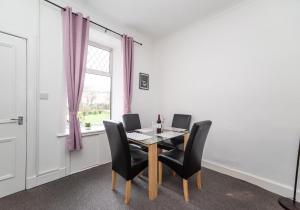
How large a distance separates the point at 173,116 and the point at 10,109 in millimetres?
2775

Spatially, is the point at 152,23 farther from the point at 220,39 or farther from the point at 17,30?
the point at 17,30

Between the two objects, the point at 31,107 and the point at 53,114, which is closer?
the point at 31,107

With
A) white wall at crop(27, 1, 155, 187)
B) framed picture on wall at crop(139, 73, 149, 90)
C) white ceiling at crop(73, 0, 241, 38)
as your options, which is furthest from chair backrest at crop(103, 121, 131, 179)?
white ceiling at crop(73, 0, 241, 38)

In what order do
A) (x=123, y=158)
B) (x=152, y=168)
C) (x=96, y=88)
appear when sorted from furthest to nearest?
(x=96, y=88) < (x=152, y=168) < (x=123, y=158)

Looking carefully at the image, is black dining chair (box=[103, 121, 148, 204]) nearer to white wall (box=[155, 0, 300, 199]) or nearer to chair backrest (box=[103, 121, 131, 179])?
chair backrest (box=[103, 121, 131, 179])

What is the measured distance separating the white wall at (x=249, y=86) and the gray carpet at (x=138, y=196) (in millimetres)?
393

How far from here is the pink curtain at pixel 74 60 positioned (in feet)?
7.72

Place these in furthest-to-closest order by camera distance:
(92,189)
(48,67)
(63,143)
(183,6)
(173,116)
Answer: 1. (173,116)
2. (183,6)
3. (63,143)
4. (48,67)
5. (92,189)

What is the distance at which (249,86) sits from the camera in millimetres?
2365

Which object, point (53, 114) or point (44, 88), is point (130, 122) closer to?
point (53, 114)

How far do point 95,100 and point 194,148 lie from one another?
2.35 meters

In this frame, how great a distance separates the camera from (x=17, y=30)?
1.96m

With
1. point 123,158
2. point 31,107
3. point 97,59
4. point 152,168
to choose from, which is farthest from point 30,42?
point 152,168

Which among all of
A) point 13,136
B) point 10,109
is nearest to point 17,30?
point 10,109
